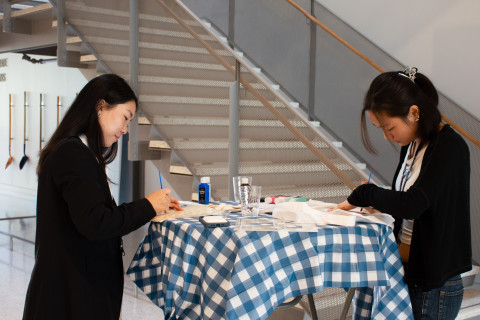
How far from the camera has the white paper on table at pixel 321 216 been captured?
206 cm

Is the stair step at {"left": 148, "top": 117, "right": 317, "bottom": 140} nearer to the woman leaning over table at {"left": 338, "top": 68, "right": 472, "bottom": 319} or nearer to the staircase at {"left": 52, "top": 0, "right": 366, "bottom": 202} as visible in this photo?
the staircase at {"left": 52, "top": 0, "right": 366, "bottom": 202}

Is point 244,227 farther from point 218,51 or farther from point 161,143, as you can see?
point 161,143

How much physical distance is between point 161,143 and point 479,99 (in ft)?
9.28

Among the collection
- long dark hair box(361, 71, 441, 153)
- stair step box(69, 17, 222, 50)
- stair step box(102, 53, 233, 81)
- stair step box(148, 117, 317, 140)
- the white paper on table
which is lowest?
the white paper on table

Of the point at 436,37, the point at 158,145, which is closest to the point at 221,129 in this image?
the point at 158,145

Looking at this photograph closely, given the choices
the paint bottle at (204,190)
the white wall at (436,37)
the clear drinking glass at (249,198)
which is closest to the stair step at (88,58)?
the white wall at (436,37)

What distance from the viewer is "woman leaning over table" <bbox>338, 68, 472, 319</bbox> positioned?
1.94 meters

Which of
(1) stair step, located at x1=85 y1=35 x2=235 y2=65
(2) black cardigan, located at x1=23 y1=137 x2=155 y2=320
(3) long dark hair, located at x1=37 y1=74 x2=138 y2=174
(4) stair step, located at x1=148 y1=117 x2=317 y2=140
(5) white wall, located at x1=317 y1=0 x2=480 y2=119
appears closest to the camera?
(2) black cardigan, located at x1=23 y1=137 x2=155 y2=320

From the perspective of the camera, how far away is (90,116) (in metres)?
2.02

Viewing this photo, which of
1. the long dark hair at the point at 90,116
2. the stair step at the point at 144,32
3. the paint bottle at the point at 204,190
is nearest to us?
the long dark hair at the point at 90,116

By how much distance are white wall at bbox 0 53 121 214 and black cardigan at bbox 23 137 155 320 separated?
6787mm

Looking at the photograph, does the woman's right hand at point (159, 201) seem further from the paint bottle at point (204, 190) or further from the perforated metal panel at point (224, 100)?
the perforated metal panel at point (224, 100)

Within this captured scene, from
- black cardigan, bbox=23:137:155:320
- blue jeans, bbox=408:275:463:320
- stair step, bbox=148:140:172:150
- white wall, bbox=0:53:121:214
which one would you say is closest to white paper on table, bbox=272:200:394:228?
blue jeans, bbox=408:275:463:320

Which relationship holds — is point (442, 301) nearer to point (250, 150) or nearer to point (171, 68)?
point (250, 150)
